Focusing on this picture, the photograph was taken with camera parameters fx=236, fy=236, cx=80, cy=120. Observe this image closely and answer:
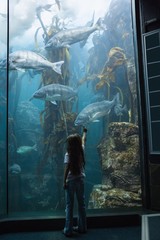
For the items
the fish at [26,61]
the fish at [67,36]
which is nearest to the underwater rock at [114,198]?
the fish at [26,61]

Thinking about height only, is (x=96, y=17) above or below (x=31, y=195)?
above

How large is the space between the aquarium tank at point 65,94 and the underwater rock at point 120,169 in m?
0.04

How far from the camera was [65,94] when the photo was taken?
218 inches

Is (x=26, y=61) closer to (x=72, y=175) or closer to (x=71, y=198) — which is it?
(x=72, y=175)

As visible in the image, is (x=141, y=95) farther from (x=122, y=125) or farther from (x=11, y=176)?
(x=11, y=176)

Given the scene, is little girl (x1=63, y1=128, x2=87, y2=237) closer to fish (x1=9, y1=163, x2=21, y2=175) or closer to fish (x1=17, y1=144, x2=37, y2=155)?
fish (x1=9, y1=163, x2=21, y2=175)

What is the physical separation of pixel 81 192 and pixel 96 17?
181 inches

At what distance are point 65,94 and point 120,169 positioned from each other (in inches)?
83.0

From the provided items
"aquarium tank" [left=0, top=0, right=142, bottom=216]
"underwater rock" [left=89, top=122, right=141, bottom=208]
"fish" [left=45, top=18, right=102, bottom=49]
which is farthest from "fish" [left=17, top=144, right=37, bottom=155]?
"fish" [left=45, top=18, right=102, bottom=49]

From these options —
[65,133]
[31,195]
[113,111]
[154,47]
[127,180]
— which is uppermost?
[154,47]

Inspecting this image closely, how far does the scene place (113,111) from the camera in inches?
224

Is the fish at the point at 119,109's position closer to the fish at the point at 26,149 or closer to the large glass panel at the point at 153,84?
the large glass panel at the point at 153,84

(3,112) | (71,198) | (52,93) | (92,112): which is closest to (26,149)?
(52,93)

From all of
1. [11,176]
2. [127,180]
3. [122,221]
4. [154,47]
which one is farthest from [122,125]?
[11,176]
